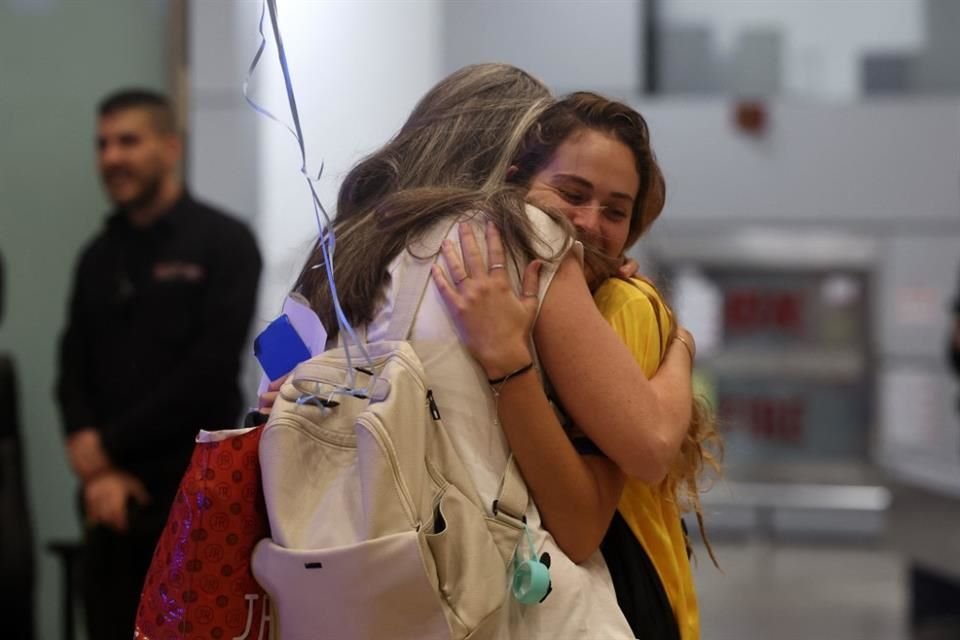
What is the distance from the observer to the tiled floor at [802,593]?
19.7ft

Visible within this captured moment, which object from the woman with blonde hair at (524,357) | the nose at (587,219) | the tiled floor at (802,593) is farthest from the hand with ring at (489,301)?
the tiled floor at (802,593)

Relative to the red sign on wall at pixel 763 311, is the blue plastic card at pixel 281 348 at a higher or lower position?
higher

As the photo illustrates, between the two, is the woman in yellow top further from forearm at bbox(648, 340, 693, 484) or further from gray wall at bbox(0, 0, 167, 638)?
gray wall at bbox(0, 0, 167, 638)

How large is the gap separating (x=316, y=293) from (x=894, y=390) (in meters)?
7.28

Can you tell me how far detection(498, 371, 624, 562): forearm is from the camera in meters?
1.60

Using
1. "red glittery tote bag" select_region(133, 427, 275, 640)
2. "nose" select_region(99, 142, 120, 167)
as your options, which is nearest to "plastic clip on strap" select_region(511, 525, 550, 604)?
"red glittery tote bag" select_region(133, 427, 275, 640)

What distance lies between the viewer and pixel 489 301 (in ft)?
5.28

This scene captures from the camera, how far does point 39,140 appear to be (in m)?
4.99

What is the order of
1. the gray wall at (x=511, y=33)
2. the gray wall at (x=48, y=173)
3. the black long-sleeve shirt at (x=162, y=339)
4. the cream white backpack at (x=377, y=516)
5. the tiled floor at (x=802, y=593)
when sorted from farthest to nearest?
A: the tiled floor at (x=802, y=593)
the gray wall at (x=48, y=173)
the black long-sleeve shirt at (x=162, y=339)
the gray wall at (x=511, y=33)
the cream white backpack at (x=377, y=516)

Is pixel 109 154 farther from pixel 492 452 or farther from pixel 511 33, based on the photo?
pixel 492 452

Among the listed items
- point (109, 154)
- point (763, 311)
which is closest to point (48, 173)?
point (109, 154)

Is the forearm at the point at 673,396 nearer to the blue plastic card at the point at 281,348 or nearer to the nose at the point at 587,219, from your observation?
the nose at the point at 587,219

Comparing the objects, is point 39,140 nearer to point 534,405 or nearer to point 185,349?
point 185,349

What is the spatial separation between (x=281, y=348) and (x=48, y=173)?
355cm
